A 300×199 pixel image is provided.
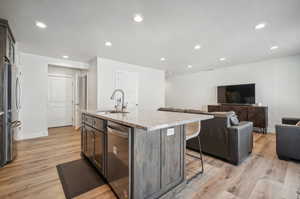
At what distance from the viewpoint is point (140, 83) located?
18.1ft

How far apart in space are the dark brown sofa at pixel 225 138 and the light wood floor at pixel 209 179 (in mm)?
140

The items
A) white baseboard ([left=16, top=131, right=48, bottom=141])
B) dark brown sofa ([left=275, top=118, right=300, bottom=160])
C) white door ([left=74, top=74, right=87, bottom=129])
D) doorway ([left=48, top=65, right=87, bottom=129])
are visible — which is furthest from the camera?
doorway ([left=48, top=65, right=87, bottom=129])

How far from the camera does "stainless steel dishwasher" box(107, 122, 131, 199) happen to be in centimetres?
126

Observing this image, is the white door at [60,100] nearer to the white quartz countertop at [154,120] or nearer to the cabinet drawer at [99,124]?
the cabinet drawer at [99,124]

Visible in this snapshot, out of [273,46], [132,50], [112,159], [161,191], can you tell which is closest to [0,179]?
[112,159]

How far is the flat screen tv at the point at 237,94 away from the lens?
4.76 meters

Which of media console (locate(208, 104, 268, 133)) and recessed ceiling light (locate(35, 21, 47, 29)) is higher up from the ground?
recessed ceiling light (locate(35, 21, 47, 29))

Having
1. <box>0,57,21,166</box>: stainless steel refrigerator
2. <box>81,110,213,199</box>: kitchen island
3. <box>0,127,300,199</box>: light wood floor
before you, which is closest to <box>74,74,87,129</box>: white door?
<box>0,127,300,199</box>: light wood floor

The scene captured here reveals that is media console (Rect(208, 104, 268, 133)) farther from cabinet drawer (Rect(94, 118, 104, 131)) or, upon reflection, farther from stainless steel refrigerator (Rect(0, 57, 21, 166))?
stainless steel refrigerator (Rect(0, 57, 21, 166))

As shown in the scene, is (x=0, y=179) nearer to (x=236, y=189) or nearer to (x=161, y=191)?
(x=161, y=191)

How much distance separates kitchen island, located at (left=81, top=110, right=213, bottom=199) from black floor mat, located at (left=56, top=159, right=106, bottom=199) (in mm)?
236

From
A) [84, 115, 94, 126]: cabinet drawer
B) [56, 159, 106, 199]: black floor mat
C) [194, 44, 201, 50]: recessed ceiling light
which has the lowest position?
[56, 159, 106, 199]: black floor mat

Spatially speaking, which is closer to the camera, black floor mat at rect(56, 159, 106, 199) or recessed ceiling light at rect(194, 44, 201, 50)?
black floor mat at rect(56, 159, 106, 199)

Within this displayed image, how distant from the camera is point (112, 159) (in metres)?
1.54
